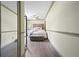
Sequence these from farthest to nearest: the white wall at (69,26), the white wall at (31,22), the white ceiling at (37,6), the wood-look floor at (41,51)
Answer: the white wall at (31,22) → the white ceiling at (37,6) → the wood-look floor at (41,51) → the white wall at (69,26)

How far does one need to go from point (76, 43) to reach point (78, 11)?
1.86 feet

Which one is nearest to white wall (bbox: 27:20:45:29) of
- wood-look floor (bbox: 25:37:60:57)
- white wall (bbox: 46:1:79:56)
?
wood-look floor (bbox: 25:37:60:57)

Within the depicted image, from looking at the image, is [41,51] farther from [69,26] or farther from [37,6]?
[37,6]

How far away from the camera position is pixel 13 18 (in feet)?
17.6

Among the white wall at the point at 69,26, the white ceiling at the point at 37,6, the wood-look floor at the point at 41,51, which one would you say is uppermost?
the white ceiling at the point at 37,6

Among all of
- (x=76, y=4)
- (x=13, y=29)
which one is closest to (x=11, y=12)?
(x=13, y=29)

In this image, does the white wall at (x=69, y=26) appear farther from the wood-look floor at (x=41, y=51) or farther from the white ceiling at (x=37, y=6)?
the white ceiling at (x=37, y=6)

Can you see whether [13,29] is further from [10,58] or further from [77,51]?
[77,51]

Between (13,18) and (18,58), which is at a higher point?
(13,18)

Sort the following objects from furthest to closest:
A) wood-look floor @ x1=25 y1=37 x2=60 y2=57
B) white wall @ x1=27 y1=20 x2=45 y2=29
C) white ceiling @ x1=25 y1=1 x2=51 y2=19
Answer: white wall @ x1=27 y1=20 x2=45 y2=29 → white ceiling @ x1=25 y1=1 x2=51 y2=19 → wood-look floor @ x1=25 y1=37 x2=60 y2=57

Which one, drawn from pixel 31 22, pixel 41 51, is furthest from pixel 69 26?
pixel 31 22

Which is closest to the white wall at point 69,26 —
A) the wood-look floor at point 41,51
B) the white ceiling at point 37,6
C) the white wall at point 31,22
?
the wood-look floor at point 41,51

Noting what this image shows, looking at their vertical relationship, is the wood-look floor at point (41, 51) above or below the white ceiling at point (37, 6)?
below

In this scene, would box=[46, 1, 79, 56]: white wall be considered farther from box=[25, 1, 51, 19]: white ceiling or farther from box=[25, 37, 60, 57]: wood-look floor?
box=[25, 1, 51, 19]: white ceiling
